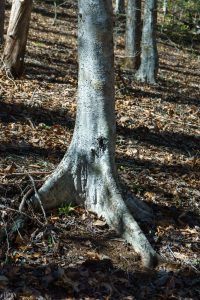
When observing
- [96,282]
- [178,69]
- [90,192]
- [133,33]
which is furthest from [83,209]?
[178,69]

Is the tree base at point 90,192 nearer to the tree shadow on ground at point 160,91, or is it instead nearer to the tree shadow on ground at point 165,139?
the tree shadow on ground at point 165,139

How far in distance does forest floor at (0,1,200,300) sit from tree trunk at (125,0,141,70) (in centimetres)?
301

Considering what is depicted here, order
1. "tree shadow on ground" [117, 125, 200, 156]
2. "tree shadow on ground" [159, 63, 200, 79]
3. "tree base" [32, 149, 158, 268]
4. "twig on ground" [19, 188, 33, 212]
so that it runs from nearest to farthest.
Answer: "twig on ground" [19, 188, 33, 212]
"tree base" [32, 149, 158, 268]
"tree shadow on ground" [117, 125, 200, 156]
"tree shadow on ground" [159, 63, 200, 79]

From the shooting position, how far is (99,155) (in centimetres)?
586

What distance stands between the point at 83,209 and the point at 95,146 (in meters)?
0.77

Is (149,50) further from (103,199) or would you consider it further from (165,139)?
(103,199)

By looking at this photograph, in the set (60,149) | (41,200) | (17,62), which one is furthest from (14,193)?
(17,62)

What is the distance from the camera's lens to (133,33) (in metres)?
16.1

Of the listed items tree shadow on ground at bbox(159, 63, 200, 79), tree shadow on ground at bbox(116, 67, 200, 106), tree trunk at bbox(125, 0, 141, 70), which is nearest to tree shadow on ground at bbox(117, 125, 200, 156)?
tree shadow on ground at bbox(116, 67, 200, 106)

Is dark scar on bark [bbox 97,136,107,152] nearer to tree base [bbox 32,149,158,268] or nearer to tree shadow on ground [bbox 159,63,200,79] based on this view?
tree base [bbox 32,149,158,268]

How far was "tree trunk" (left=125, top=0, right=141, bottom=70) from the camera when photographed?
51.8ft

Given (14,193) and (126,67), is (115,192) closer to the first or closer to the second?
(14,193)

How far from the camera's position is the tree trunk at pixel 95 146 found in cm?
547

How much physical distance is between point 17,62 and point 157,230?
6505 mm
